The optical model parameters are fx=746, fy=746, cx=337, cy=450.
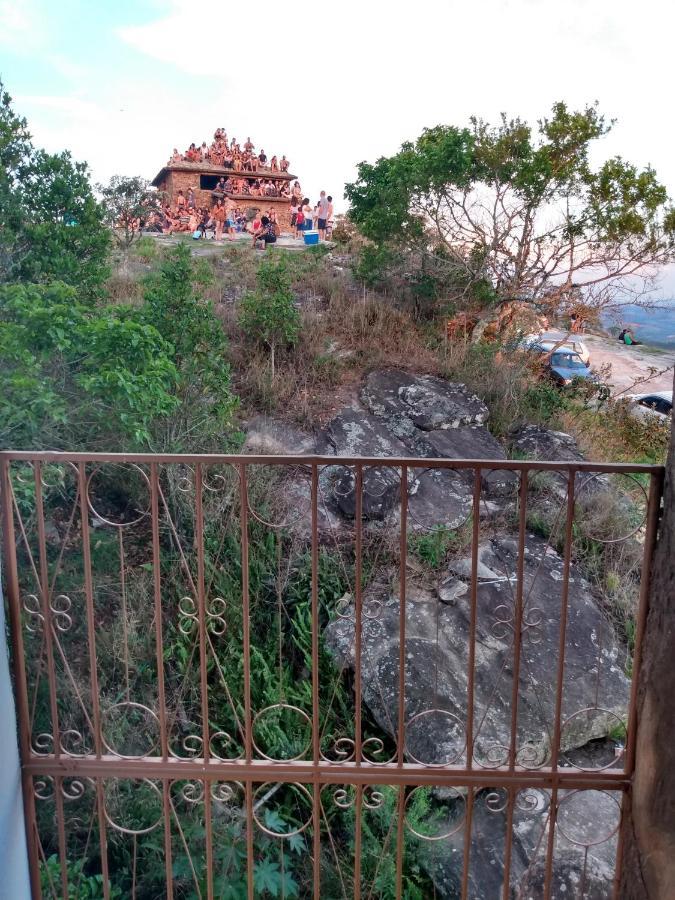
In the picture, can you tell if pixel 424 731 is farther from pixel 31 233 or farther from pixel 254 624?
pixel 31 233

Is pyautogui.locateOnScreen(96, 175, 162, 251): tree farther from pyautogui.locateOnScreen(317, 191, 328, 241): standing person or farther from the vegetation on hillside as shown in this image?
pyautogui.locateOnScreen(317, 191, 328, 241): standing person

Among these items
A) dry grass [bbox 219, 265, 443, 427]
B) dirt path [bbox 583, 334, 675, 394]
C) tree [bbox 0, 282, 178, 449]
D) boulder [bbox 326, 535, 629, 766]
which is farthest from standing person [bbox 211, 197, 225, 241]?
boulder [bbox 326, 535, 629, 766]

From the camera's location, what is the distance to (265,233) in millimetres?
15617

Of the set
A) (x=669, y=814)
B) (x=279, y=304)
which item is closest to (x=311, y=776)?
(x=669, y=814)

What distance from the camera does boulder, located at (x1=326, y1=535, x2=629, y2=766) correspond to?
4.45 meters

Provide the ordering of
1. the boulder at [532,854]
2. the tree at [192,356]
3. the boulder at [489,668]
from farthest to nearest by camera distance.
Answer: the tree at [192,356]
the boulder at [489,668]
the boulder at [532,854]

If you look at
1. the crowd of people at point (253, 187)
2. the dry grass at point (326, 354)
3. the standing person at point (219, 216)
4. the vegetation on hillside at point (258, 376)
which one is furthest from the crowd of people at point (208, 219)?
the dry grass at point (326, 354)

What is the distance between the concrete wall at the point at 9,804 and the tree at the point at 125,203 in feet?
33.4

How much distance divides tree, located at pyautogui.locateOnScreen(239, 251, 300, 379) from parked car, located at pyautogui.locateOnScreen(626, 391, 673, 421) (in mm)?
5110

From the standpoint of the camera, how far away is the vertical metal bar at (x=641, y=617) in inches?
69.1

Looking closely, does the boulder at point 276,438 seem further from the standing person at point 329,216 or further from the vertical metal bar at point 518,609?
the standing person at point 329,216

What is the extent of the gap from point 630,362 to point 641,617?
10.9 metres

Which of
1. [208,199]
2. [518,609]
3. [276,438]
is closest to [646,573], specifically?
[518,609]

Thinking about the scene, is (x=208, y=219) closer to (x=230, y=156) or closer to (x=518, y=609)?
(x=230, y=156)
